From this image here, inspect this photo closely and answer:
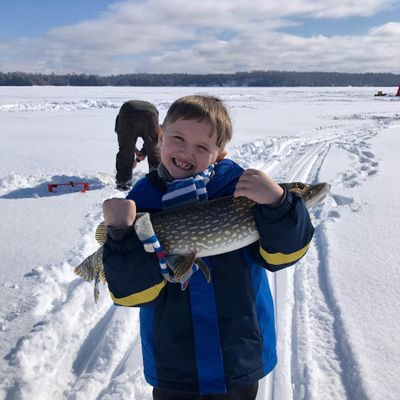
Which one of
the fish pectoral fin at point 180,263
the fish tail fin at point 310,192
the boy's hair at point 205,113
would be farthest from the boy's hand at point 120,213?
the fish tail fin at point 310,192

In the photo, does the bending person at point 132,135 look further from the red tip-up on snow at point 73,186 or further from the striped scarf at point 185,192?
the striped scarf at point 185,192

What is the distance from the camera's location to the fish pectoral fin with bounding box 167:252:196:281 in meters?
Answer: 1.50

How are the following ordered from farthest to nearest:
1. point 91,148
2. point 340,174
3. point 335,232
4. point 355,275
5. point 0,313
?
point 91,148 → point 340,174 → point 335,232 → point 355,275 → point 0,313

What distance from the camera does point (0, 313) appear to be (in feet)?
9.45

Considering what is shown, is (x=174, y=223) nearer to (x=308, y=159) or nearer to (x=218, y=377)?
(x=218, y=377)

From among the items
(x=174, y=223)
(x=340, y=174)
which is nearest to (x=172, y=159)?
(x=174, y=223)

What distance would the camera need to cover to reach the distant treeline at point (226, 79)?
7899 cm

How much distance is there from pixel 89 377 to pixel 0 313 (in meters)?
0.96

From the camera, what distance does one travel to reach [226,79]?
4003 inches

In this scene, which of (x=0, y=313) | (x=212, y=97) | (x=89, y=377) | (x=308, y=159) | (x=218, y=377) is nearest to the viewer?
(x=218, y=377)

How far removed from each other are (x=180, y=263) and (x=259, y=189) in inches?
16.1

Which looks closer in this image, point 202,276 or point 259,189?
point 259,189

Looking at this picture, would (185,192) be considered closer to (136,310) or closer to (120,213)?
(120,213)

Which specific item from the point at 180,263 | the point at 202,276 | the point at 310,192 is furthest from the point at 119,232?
the point at 310,192
